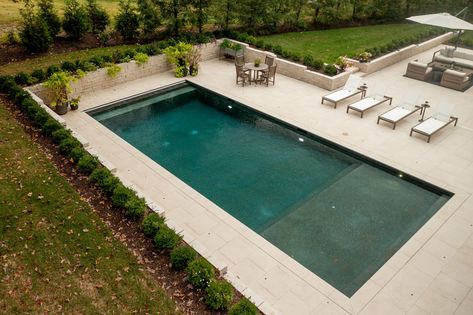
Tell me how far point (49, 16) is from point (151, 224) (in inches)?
529

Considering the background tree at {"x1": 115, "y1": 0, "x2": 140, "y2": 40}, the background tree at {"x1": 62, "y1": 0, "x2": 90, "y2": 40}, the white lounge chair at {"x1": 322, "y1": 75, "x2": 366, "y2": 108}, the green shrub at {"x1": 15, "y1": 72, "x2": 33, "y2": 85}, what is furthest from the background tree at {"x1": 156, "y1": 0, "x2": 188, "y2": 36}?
the white lounge chair at {"x1": 322, "y1": 75, "x2": 366, "y2": 108}

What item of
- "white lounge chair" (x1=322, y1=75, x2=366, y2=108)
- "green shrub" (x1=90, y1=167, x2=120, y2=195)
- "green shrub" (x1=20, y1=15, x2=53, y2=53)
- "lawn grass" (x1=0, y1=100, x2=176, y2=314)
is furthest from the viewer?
"green shrub" (x1=20, y1=15, x2=53, y2=53)

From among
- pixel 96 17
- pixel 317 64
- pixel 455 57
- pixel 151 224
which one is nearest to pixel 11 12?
pixel 96 17

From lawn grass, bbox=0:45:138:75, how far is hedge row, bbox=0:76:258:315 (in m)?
3.16

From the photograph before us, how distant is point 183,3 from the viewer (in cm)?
1848

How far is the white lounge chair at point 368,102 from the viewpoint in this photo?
525 inches

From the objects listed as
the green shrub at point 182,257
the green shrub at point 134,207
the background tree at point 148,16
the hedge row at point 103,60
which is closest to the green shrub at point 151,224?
the green shrub at point 134,207

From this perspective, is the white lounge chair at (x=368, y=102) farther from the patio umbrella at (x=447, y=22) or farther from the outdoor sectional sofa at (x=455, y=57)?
the outdoor sectional sofa at (x=455, y=57)

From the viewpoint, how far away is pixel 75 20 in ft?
55.3

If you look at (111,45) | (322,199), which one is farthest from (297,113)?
(111,45)

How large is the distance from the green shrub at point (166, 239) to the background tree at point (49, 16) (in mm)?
13375

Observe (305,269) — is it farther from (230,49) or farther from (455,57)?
(455,57)

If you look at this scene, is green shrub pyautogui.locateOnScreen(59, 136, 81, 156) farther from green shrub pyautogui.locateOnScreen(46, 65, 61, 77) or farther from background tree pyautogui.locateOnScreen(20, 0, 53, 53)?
background tree pyautogui.locateOnScreen(20, 0, 53, 53)

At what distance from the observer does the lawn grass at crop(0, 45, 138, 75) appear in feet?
49.0
